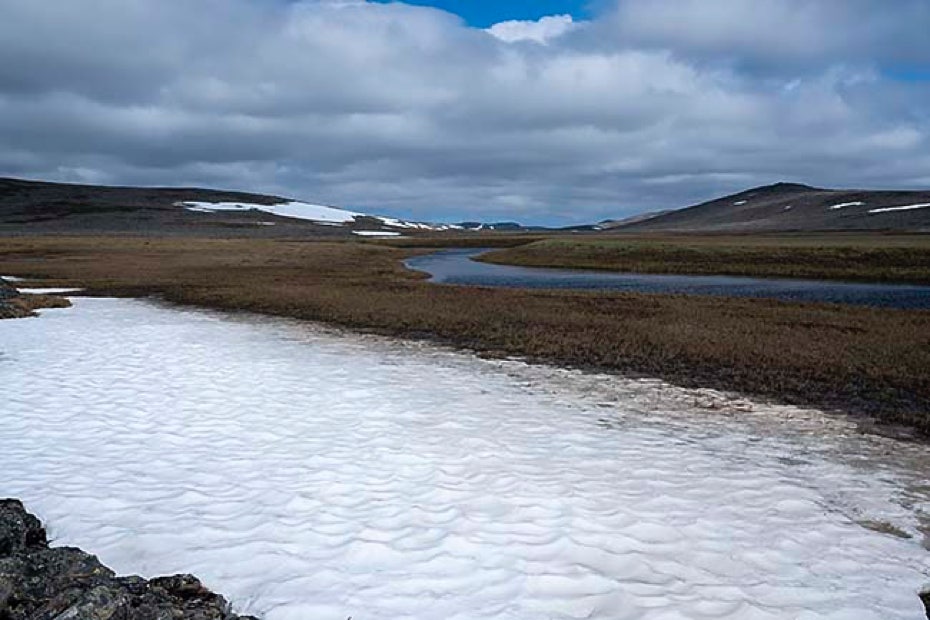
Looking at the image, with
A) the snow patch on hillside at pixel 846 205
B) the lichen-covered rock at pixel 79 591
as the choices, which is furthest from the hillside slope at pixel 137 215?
the lichen-covered rock at pixel 79 591

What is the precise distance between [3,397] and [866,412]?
55.6 feet

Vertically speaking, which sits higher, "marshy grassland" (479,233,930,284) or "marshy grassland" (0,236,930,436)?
"marshy grassland" (479,233,930,284)

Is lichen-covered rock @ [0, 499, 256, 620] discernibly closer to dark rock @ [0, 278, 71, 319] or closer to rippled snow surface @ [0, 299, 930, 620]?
rippled snow surface @ [0, 299, 930, 620]

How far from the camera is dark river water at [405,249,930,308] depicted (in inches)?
1384

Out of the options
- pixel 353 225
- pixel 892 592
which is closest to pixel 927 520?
pixel 892 592

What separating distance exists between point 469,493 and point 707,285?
38738 millimetres

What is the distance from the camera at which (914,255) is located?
49875 millimetres

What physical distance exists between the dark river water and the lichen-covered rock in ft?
109

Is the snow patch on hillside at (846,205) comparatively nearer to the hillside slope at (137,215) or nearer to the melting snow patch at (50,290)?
the hillside slope at (137,215)

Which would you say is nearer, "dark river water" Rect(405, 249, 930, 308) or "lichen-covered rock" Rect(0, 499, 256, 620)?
"lichen-covered rock" Rect(0, 499, 256, 620)

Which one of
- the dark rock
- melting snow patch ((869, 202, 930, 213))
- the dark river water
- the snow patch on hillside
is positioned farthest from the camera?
the snow patch on hillside

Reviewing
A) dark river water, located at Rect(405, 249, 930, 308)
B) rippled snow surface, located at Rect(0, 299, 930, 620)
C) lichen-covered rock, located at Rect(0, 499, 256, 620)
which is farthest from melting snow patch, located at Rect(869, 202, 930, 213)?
lichen-covered rock, located at Rect(0, 499, 256, 620)

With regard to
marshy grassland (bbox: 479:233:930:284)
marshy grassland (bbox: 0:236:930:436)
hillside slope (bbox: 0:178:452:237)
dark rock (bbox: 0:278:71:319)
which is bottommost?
marshy grassland (bbox: 0:236:930:436)

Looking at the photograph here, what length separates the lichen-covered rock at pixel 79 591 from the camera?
5223 millimetres
